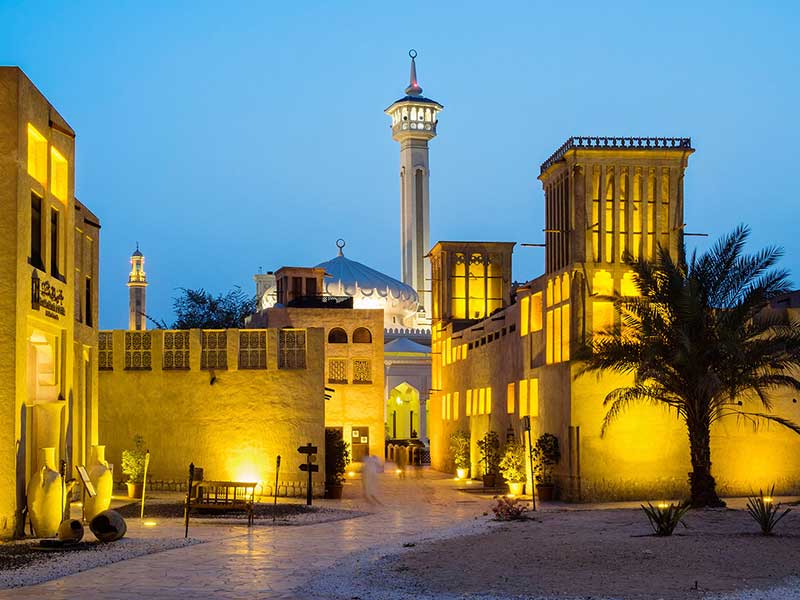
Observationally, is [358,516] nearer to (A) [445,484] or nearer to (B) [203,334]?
(B) [203,334]

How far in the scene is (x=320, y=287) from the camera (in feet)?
168

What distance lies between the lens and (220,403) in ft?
98.6

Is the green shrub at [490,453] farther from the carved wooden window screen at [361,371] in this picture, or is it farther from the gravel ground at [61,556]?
the gravel ground at [61,556]

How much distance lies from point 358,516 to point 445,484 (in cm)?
1258

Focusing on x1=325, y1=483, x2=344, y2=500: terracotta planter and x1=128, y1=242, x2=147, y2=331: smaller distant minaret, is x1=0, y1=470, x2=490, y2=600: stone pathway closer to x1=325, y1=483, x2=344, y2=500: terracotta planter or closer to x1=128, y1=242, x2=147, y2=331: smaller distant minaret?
x1=325, y1=483, x2=344, y2=500: terracotta planter

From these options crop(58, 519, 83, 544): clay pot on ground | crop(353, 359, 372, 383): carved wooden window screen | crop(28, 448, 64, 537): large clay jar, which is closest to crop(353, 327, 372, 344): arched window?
crop(353, 359, 372, 383): carved wooden window screen

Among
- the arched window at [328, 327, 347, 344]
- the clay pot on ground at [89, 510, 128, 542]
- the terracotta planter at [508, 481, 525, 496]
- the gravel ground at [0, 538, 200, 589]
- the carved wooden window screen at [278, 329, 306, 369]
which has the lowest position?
the terracotta planter at [508, 481, 525, 496]

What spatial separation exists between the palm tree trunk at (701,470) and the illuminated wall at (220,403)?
8.78 m

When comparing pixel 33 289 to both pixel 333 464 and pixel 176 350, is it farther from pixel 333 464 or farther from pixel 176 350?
pixel 333 464

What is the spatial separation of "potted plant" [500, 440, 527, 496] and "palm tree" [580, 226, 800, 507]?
5397mm

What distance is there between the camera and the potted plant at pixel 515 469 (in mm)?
31156

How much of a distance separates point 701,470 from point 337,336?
71.3ft

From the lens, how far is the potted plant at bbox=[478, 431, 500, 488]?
114 ft

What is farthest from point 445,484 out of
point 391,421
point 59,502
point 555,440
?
point 391,421
